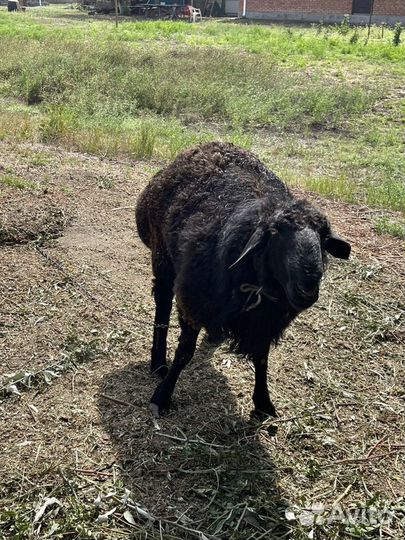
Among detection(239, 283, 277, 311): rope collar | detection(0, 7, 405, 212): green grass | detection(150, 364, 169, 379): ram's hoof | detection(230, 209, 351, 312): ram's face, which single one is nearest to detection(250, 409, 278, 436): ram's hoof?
detection(150, 364, 169, 379): ram's hoof

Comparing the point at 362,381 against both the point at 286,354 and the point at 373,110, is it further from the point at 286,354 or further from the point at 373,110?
the point at 373,110

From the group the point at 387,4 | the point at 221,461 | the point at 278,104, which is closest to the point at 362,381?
the point at 221,461

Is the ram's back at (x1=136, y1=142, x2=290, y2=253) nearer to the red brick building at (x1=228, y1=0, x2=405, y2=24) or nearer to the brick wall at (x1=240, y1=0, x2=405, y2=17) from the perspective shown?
the red brick building at (x1=228, y1=0, x2=405, y2=24)

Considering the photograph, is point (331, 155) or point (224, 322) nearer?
point (224, 322)

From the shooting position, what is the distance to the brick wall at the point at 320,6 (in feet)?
114

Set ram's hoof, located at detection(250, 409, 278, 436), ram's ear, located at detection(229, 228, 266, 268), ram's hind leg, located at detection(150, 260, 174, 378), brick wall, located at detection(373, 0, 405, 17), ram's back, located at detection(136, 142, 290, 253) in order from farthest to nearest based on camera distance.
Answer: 1. brick wall, located at detection(373, 0, 405, 17)
2. ram's hind leg, located at detection(150, 260, 174, 378)
3. ram's hoof, located at detection(250, 409, 278, 436)
4. ram's back, located at detection(136, 142, 290, 253)
5. ram's ear, located at detection(229, 228, 266, 268)

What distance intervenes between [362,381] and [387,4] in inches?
1378

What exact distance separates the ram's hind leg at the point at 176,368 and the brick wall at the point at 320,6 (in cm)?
3513

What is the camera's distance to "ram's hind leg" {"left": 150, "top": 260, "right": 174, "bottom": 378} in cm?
459

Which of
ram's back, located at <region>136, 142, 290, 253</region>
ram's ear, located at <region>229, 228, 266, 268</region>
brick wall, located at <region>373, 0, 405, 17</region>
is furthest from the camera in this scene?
brick wall, located at <region>373, 0, 405, 17</region>

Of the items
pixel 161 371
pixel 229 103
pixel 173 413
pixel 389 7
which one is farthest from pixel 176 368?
pixel 389 7

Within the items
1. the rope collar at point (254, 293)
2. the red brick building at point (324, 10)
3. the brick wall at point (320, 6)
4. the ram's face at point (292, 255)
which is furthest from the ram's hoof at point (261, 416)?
the brick wall at point (320, 6)

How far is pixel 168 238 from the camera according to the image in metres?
4.30

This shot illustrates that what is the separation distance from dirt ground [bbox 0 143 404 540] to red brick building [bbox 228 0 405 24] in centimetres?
3222
